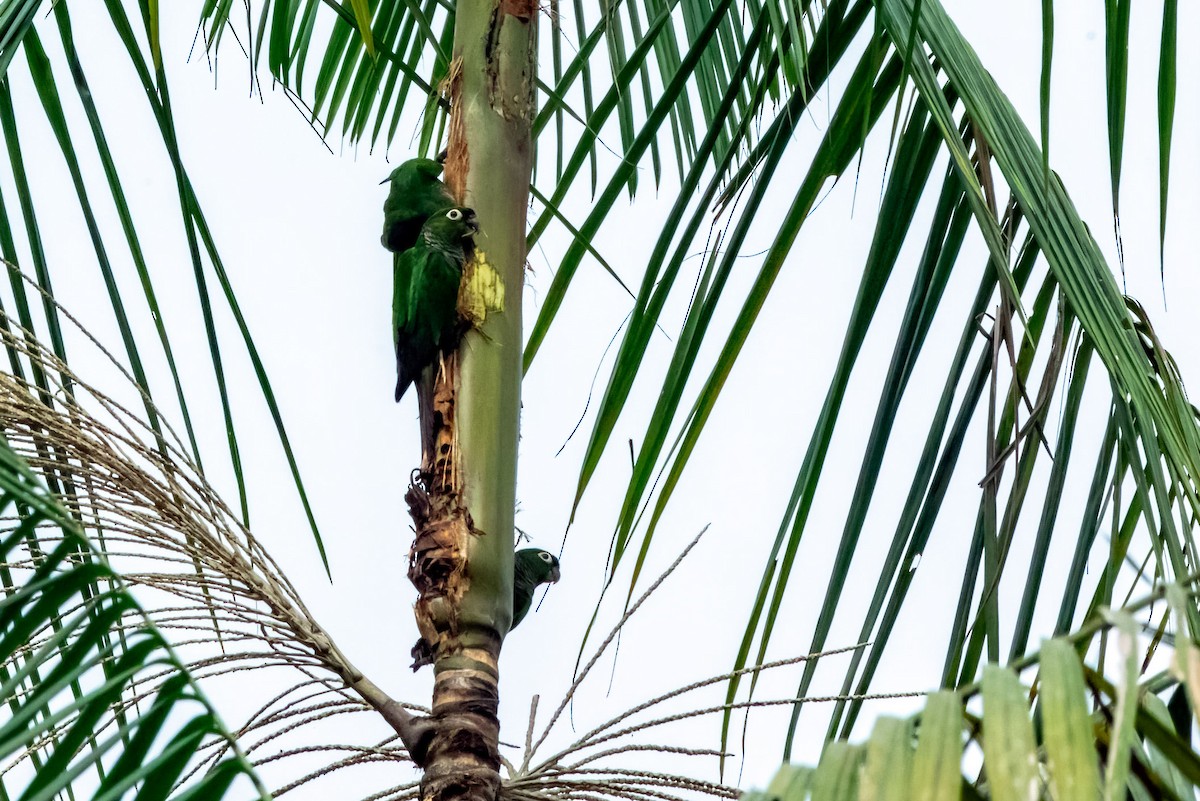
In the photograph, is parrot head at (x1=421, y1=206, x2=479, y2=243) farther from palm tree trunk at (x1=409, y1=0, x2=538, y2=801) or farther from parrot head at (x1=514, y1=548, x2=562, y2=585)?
parrot head at (x1=514, y1=548, x2=562, y2=585)

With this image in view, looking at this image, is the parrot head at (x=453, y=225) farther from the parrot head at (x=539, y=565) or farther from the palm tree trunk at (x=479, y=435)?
the parrot head at (x=539, y=565)

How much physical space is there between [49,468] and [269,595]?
24cm

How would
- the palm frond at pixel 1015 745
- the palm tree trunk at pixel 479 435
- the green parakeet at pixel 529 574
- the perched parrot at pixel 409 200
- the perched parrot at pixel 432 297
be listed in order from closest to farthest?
the palm frond at pixel 1015 745
the palm tree trunk at pixel 479 435
the perched parrot at pixel 432 297
the perched parrot at pixel 409 200
the green parakeet at pixel 529 574

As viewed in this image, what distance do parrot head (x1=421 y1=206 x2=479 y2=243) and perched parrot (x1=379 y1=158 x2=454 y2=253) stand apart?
7 centimetres

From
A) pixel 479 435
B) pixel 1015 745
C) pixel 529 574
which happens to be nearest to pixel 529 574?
pixel 529 574

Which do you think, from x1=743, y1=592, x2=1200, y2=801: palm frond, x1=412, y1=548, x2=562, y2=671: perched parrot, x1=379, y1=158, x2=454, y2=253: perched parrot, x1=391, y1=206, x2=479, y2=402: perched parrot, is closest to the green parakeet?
x1=412, y1=548, x2=562, y2=671: perched parrot

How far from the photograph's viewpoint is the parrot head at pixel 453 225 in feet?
5.44

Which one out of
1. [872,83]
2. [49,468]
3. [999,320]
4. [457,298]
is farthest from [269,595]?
[872,83]

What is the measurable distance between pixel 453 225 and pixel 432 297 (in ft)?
0.31

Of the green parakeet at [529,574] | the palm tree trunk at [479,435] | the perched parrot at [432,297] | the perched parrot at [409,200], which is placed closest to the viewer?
the palm tree trunk at [479,435]

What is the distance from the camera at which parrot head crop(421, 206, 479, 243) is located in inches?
→ 65.2

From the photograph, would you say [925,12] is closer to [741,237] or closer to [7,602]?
[741,237]

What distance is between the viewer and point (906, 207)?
5.16 ft

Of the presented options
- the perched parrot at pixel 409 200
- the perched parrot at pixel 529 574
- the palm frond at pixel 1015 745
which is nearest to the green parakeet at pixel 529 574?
the perched parrot at pixel 529 574
